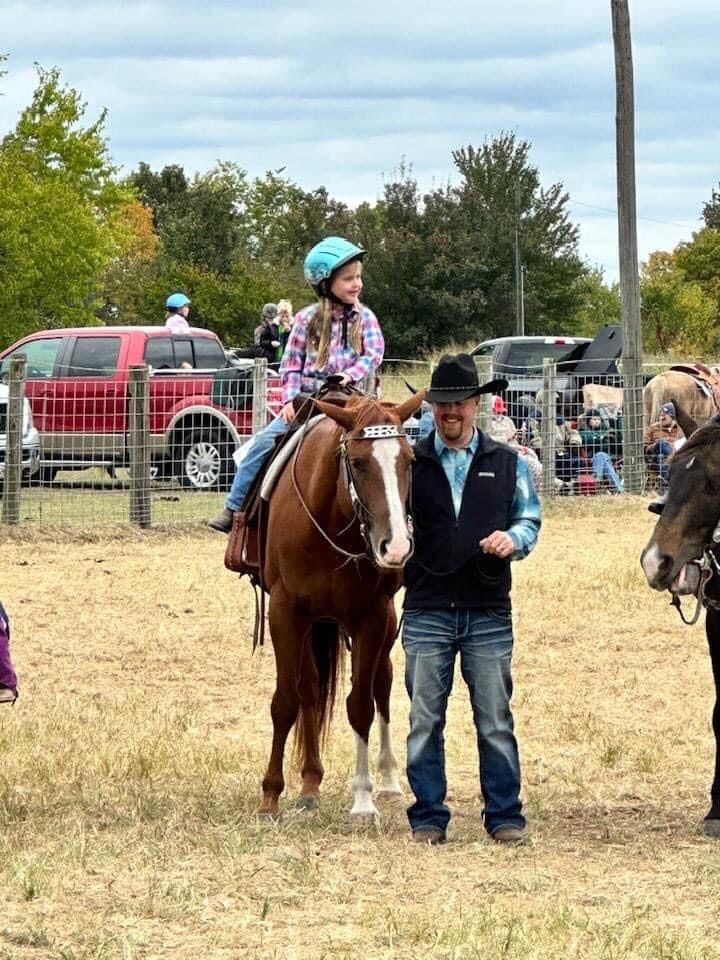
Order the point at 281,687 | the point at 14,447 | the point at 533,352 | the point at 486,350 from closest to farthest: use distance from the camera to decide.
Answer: the point at 281,687 < the point at 14,447 < the point at 533,352 < the point at 486,350

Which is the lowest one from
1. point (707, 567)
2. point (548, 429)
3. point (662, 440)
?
point (707, 567)

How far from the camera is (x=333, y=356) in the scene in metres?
8.27

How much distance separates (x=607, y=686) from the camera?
1068 centimetres

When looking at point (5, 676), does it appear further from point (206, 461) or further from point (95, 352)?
point (95, 352)

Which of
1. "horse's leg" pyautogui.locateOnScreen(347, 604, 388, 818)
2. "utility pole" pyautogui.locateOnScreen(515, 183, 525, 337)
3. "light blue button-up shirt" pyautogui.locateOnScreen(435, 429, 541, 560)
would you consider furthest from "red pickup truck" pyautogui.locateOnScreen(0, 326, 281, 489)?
"utility pole" pyautogui.locateOnScreen(515, 183, 525, 337)

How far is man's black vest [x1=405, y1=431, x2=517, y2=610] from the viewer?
23.6 ft

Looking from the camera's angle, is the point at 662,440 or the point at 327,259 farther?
the point at 662,440

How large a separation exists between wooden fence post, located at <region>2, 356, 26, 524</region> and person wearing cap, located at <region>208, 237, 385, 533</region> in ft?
30.6

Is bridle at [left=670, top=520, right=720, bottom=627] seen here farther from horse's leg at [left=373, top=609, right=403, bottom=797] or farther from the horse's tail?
the horse's tail

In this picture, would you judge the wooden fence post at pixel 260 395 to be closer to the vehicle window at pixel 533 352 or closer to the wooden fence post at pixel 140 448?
the wooden fence post at pixel 140 448

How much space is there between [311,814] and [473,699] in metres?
0.94

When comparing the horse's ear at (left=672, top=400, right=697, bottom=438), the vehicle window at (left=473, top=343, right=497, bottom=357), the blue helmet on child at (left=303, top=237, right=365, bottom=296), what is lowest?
the horse's ear at (left=672, top=400, right=697, bottom=438)

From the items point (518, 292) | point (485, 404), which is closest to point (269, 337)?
point (485, 404)

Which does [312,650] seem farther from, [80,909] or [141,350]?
[141,350]
